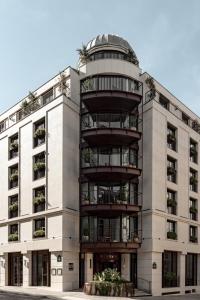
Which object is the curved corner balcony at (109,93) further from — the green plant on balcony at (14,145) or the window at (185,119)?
the window at (185,119)

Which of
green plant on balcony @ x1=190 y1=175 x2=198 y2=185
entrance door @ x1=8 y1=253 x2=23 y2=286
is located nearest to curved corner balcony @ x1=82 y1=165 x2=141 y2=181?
green plant on balcony @ x1=190 y1=175 x2=198 y2=185

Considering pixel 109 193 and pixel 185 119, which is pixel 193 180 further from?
pixel 109 193

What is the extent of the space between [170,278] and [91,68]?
22114mm

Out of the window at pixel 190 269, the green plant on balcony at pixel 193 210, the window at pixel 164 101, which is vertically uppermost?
the window at pixel 164 101

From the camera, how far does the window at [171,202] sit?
44.1 meters

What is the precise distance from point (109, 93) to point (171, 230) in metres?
15.8

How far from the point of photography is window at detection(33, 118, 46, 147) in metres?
43.4

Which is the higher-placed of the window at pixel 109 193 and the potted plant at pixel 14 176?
the potted plant at pixel 14 176

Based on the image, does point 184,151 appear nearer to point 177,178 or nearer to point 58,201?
point 177,178

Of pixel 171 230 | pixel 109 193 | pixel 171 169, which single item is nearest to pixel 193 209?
pixel 171 230

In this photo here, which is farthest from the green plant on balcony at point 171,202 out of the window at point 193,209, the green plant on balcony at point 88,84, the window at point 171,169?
the green plant on balcony at point 88,84

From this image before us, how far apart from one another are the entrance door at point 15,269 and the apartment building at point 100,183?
108 mm

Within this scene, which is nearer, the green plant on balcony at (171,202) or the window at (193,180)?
the green plant on balcony at (171,202)

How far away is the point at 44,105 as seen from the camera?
43531 mm
